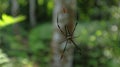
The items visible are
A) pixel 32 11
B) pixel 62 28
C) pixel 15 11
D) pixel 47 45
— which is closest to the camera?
pixel 62 28

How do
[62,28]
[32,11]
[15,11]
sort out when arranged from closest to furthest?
1. [62,28]
2. [15,11]
3. [32,11]

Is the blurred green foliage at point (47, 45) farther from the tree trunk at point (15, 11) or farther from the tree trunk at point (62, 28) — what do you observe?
the tree trunk at point (62, 28)

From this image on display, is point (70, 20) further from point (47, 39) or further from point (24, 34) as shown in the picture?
A: point (24, 34)

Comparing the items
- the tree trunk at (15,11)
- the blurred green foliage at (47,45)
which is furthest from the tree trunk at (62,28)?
the tree trunk at (15,11)

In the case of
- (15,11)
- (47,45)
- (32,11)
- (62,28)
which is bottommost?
(47,45)

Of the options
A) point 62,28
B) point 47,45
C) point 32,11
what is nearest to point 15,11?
point 32,11

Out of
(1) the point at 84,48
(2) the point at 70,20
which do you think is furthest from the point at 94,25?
(2) the point at 70,20

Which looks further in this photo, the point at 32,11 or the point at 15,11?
the point at 32,11

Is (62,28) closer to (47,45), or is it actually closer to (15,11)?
(47,45)

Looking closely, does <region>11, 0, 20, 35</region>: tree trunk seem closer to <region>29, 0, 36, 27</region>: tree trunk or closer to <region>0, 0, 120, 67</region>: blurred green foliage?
<region>0, 0, 120, 67</region>: blurred green foliage
